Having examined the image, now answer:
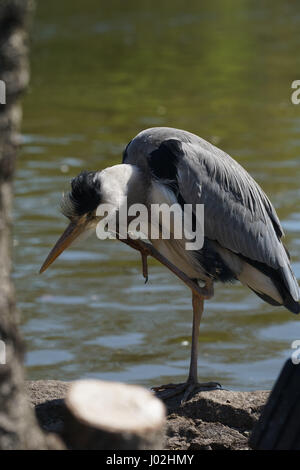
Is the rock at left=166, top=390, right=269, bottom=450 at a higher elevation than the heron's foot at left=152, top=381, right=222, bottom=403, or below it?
higher

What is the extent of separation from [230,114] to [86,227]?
10.7 m

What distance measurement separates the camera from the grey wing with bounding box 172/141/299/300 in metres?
5.56

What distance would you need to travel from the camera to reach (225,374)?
21.4 ft

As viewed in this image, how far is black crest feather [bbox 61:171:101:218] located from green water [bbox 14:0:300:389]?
1.65 m

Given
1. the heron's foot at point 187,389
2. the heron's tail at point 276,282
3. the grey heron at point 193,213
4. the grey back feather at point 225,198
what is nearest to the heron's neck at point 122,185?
the grey heron at point 193,213

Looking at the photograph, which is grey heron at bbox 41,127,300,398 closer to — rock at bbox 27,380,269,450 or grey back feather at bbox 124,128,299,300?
grey back feather at bbox 124,128,299,300

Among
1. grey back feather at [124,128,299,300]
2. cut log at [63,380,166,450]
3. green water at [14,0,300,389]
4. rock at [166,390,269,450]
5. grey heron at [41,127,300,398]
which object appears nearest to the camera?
cut log at [63,380,166,450]

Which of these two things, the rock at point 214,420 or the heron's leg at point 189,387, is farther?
Answer: the heron's leg at point 189,387

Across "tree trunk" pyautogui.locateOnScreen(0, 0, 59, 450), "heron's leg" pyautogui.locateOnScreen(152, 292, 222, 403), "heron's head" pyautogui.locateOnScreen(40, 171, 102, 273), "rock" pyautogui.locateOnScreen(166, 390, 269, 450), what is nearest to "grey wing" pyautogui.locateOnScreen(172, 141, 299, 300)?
"heron's head" pyautogui.locateOnScreen(40, 171, 102, 273)

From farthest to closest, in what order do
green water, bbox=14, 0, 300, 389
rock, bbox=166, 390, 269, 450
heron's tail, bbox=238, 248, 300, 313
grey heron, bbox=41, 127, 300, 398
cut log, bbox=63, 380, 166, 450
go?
green water, bbox=14, 0, 300, 389 → heron's tail, bbox=238, 248, 300, 313 → grey heron, bbox=41, 127, 300, 398 → rock, bbox=166, 390, 269, 450 → cut log, bbox=63, 380, 166, 450

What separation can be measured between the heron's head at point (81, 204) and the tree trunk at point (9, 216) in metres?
2.23

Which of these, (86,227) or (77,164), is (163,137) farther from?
(77,164)

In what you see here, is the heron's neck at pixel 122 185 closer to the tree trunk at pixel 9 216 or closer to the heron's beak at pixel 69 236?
the heron's beak at pixel 69 236

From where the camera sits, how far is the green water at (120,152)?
22.7 feet
